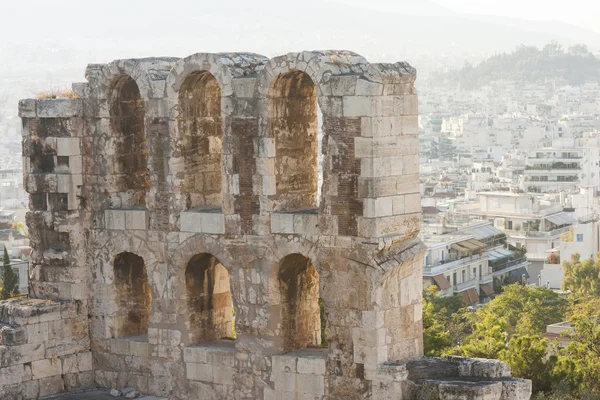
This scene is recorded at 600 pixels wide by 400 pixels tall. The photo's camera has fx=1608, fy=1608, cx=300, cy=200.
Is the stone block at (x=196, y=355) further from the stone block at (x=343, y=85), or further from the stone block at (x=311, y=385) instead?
the stone block at (x=343, y=85)

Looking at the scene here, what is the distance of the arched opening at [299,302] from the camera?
2005cm

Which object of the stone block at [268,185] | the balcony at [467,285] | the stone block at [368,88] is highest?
the stone block at [368,88]

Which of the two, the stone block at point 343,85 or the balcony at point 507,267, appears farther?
the balcony at point 507,267

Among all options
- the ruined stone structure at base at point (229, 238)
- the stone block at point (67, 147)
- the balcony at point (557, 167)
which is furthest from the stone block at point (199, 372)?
the balcony at point (557, 167)

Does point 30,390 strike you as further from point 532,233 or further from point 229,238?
point 532,233

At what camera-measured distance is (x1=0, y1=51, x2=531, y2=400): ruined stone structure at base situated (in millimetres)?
19047

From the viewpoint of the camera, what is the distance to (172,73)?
20.6m

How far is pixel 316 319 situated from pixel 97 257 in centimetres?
327

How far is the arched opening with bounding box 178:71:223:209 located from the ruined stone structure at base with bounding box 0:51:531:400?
3cm

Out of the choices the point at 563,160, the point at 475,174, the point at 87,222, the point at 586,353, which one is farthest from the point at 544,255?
the point at 87,222

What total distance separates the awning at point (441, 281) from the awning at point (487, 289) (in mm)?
4562

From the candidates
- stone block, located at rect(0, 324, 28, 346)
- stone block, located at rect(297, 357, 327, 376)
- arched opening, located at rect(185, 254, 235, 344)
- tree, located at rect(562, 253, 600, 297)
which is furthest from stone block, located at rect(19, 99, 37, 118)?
tree, located at rect(562, 253, 600, 297)

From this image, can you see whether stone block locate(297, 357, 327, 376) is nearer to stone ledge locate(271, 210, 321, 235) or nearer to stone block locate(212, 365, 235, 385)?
stone block locate(212, 365, 235, 385)

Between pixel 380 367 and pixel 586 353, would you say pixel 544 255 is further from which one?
pixel 380 367
